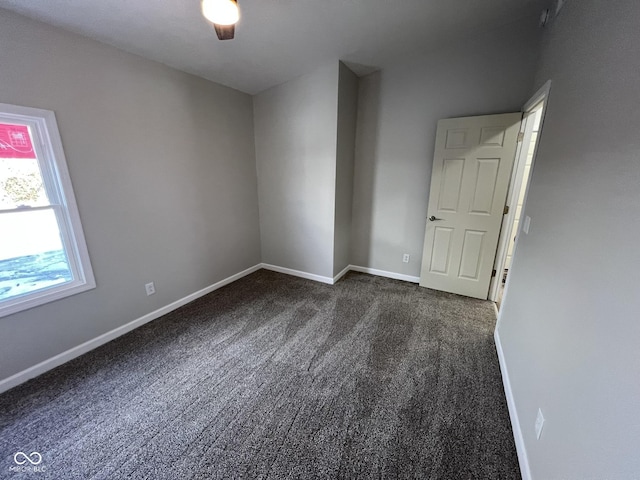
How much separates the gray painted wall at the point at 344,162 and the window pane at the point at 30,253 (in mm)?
2617

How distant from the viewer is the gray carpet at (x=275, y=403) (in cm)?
131

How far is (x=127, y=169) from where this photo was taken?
7.20 ft

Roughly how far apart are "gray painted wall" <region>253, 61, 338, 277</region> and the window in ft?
6.86

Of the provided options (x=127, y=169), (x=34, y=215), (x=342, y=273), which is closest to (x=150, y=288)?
(x=34, y=215)

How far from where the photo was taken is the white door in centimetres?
259

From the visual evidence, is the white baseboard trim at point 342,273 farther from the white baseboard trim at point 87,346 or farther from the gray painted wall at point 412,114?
the white baseboard trim at point 87,346

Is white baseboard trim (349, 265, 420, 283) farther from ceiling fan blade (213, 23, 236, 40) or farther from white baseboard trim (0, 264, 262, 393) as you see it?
ceiling fan blade (213, 23, 236, 40)

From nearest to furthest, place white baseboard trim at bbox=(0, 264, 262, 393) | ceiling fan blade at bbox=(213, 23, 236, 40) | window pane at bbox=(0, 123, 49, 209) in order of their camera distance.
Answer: ceiling fan blade at bbox=(213, 23, 236, 40)
window pane at bbox=(0, 123, 49, 209)
white baseboard trim at bbox=(0, 264, 262, 393)

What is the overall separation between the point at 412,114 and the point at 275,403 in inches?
128

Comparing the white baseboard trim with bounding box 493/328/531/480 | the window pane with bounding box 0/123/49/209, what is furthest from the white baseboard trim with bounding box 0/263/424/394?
the white baseboard trim with bounding box 493/328/531/480

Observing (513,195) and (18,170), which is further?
(513,195)

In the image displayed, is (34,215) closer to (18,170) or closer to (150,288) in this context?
(18,170)

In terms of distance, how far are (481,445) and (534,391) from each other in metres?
0.43

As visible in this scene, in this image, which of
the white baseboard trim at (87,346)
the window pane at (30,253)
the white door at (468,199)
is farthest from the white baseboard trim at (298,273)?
the window pane at (30,253)
